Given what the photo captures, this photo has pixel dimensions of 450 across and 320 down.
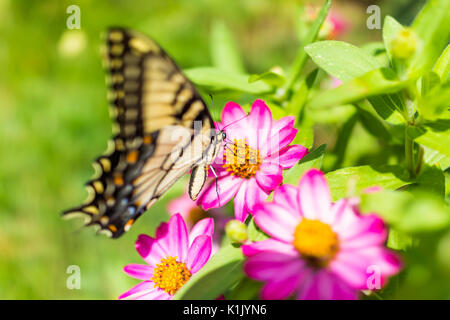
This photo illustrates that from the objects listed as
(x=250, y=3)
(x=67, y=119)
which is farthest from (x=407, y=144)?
(x=250, y=3)

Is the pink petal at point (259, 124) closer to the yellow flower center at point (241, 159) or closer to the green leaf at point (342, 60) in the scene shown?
the yellow flower center at point (241, 159)

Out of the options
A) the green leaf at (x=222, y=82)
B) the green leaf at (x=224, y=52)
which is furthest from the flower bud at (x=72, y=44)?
the green leaf at (x=222, y=82)

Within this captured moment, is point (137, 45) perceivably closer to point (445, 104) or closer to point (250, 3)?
point (445, 104)

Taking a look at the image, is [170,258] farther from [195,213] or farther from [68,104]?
[68,104]

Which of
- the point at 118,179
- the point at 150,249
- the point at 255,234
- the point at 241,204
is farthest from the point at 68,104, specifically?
the point at 255,234

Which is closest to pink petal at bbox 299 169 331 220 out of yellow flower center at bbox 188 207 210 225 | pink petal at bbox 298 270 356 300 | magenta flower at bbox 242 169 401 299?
magenta flower at bbox 242 169 401 299
